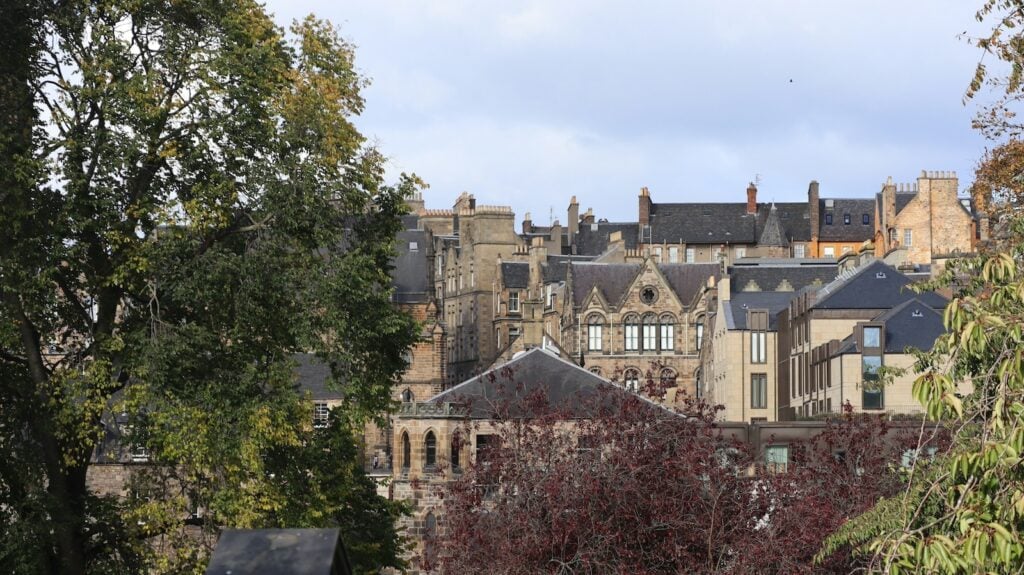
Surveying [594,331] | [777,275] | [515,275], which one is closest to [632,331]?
[594,331]

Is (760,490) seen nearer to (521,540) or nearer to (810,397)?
(521,540)

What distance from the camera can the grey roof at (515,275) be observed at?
411 feet

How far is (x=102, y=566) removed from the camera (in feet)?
103

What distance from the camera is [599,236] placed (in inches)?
5684

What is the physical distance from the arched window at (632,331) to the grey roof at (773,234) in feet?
98.0

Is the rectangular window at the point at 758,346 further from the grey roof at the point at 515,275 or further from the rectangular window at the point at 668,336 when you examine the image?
the grey roof at the point at 515,275

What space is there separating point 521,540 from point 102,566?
809cm

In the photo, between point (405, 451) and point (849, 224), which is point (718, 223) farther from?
point (405, 451)

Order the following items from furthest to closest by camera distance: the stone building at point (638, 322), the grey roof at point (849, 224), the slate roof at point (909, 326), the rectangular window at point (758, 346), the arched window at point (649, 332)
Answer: the grey roof at point (849, 224) < the arched window at point (649, 332) < the stone building at point (638, 322) < the rectangular window at point (758, 346) < the slate roof at point (909, 326)

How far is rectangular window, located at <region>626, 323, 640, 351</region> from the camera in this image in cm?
11356

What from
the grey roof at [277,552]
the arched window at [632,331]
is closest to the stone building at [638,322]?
the arched window at [632,331]

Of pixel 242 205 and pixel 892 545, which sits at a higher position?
pixel 242 205

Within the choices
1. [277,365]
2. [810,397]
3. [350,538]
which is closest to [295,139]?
[277,365]

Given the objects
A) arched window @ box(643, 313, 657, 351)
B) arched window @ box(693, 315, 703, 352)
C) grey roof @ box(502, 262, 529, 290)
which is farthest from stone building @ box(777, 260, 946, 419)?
grey roof @ box(502, 262, 529, 290)
